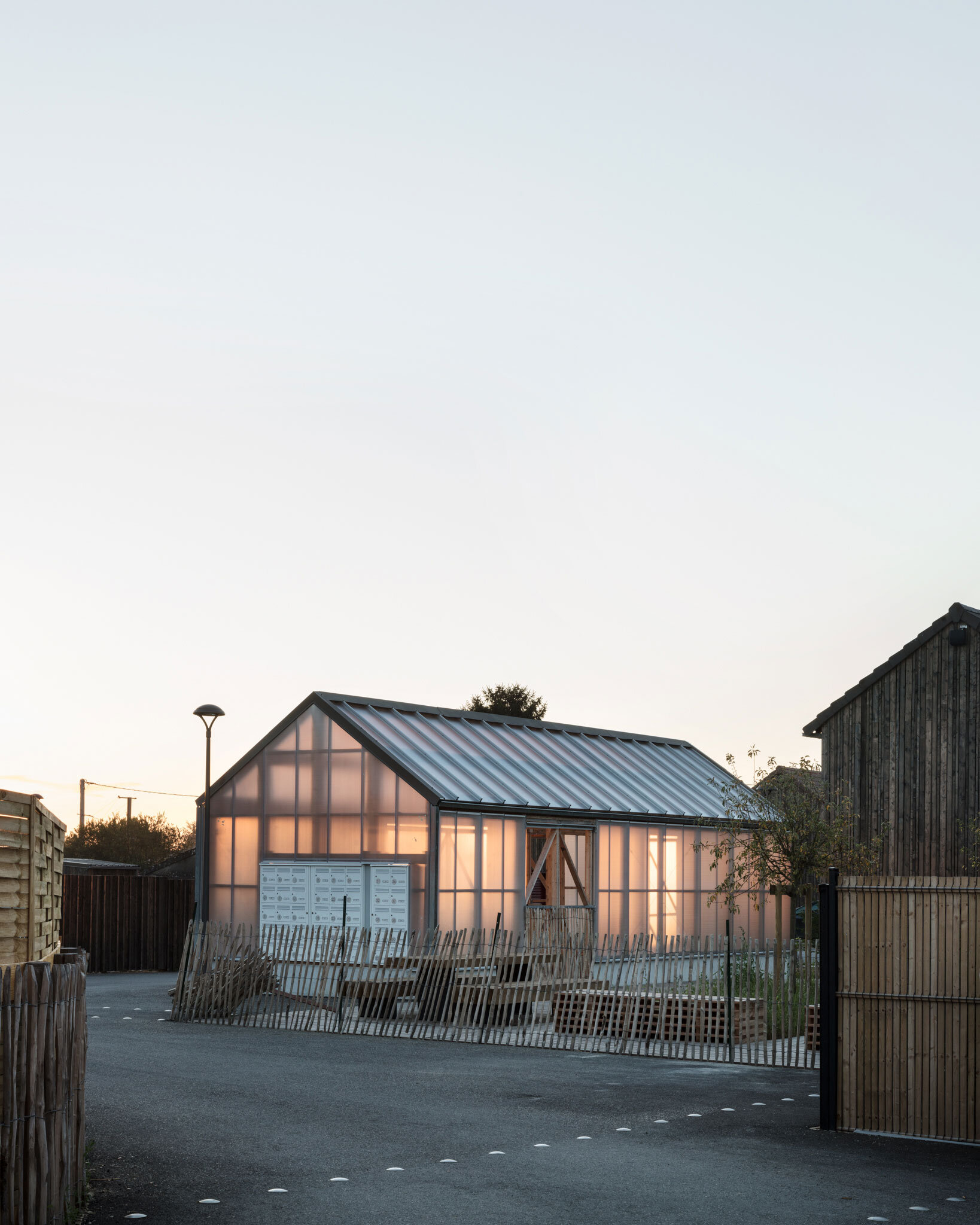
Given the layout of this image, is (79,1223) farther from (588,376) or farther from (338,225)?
(588,376)

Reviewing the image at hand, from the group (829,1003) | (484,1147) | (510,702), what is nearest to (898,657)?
(829,1003)

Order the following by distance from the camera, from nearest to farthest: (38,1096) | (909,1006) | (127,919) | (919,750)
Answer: (38,1096)
(909,1006)
(919,750)
(127,919)

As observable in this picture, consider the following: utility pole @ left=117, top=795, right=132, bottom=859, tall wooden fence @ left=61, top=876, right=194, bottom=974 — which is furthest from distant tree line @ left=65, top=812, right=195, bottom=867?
tall wooden fence @ left=61, top=876, right=194, bottom=974

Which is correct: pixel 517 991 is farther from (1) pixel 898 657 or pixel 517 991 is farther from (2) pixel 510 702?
(2) pixel 510 702

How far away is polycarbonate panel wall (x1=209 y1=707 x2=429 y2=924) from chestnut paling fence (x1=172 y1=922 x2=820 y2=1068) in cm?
480

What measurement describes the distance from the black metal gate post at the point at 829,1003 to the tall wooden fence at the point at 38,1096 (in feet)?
19.0

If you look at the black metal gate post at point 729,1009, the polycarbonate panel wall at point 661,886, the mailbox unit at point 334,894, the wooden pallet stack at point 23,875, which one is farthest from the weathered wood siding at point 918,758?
the wooden pallet stack at point 23,875

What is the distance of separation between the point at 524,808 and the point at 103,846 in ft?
165

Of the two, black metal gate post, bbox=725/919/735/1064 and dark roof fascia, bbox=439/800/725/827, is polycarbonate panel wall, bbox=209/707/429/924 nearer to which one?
dark roof fascia, bbox=439/800/725/827

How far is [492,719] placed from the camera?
33.3 metres

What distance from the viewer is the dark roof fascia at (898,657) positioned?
25375 millimetres

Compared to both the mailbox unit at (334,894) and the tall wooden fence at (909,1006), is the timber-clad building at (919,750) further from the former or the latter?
the tall wooden fence at (909,1006)

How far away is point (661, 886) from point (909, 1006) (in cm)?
2116

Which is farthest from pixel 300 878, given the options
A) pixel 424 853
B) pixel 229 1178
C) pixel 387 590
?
pixel 229 1178
